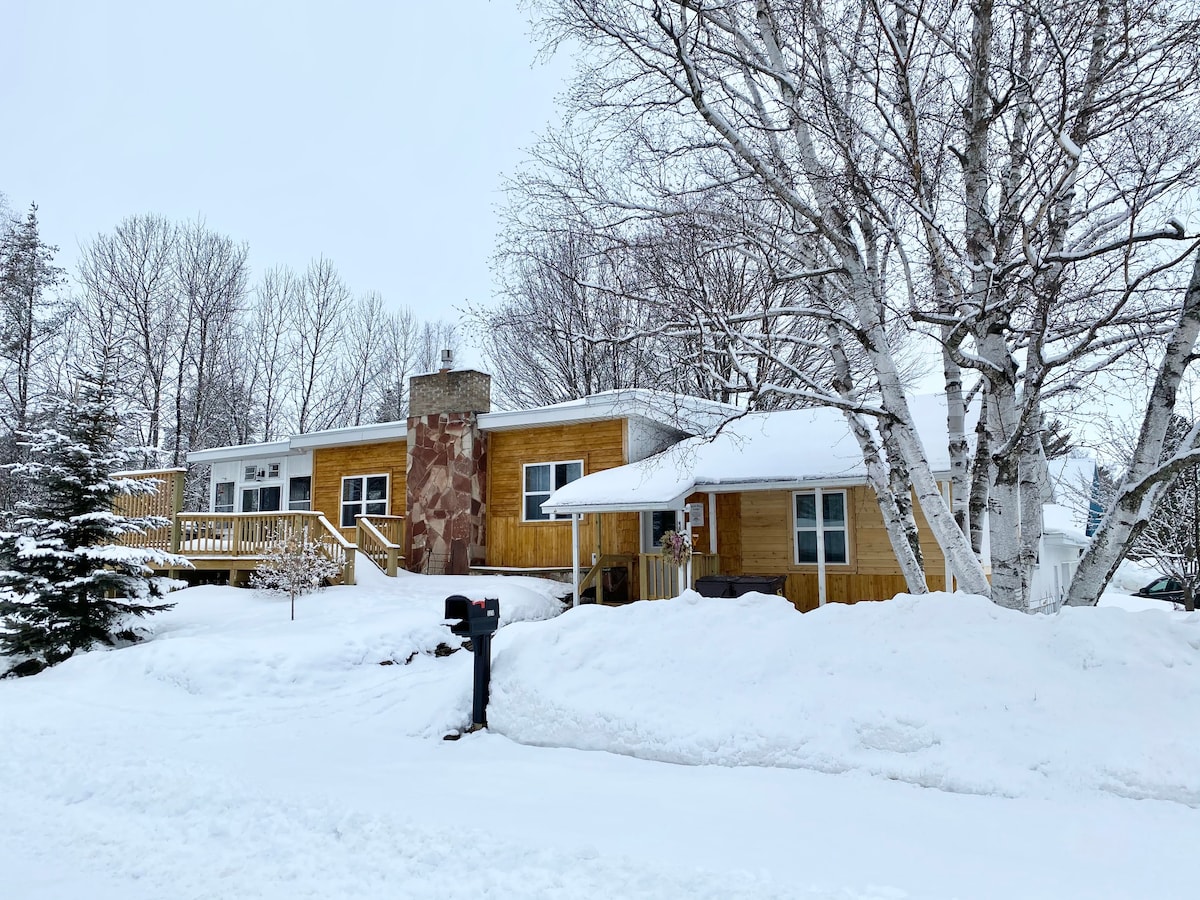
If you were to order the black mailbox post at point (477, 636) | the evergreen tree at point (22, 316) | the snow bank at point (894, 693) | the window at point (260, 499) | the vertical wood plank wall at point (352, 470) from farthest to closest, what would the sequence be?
the evergreen tree at point (22, 316) → the window at point (260, 499) → the vertical wood plank wall at point (352, 470) → the black mailbox post at point (477, 636) → the snow bank at point (894, 693)

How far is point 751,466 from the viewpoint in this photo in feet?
41.0

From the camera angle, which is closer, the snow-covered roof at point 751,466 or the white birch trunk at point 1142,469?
the white birch trunk at point 1142,469

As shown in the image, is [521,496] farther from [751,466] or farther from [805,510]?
[805,510]

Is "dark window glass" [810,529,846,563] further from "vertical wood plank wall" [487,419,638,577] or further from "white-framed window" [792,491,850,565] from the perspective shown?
"vertical wood plank wall" [487,419,638,577]

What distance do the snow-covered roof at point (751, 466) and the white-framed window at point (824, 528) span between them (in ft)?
2.65

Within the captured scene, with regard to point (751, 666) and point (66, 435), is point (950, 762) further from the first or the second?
point (66, 435)

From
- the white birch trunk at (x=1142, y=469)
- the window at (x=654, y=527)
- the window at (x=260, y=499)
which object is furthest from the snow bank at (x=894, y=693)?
the window at (x=260, y=499)

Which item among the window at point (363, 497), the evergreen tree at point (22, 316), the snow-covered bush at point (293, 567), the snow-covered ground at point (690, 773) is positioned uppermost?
the evergreen tree at point (22, 316)

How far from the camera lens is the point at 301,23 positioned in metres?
22.0

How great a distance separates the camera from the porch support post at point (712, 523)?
13.1 metres

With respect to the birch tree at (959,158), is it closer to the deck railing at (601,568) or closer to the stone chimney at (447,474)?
the deck railing at (601,568)

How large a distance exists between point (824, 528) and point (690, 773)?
8.44 meters

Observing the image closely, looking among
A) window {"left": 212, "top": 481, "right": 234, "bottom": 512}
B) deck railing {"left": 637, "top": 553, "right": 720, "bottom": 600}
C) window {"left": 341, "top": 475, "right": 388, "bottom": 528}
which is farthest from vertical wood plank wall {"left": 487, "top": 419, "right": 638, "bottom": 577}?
window {"left": 212, "top": 481, "right": 234, "bottom": 512}

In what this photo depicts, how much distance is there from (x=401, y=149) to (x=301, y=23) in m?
13.8
